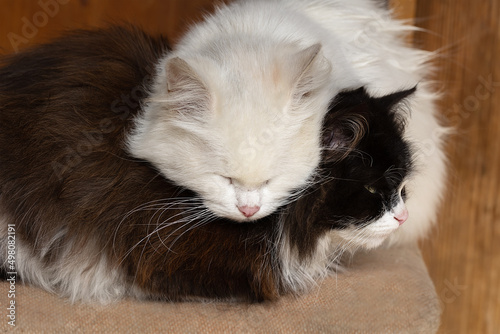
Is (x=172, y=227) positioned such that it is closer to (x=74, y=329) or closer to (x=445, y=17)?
(x=74, y=329)

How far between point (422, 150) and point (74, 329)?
3.15ft

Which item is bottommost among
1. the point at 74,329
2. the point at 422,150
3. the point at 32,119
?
the point at 422,150

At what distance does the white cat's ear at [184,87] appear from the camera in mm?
1151

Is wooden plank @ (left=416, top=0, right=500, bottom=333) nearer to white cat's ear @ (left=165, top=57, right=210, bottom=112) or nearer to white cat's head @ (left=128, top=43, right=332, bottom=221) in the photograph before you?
white cat's head @ (left=128, top=43, right=332, bottom=221)

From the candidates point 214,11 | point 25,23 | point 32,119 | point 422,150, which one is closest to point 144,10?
point 25,23

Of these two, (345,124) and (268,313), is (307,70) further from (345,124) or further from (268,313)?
(268,313)

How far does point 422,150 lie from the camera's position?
1606 millimetres

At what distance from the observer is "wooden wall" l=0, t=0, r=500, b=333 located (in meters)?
2.04

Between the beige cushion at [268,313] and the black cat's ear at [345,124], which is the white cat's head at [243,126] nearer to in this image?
the black cat's ear at [345,124]

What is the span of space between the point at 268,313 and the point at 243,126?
45cm

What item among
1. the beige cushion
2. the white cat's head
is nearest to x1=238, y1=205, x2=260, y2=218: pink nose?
the white cat's head

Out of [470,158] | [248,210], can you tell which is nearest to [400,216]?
[248,210]

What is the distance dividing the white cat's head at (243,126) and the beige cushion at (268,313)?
0.25 metres

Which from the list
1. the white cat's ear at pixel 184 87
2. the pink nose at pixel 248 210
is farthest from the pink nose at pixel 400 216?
the white cat's ear at pixel 184 87
